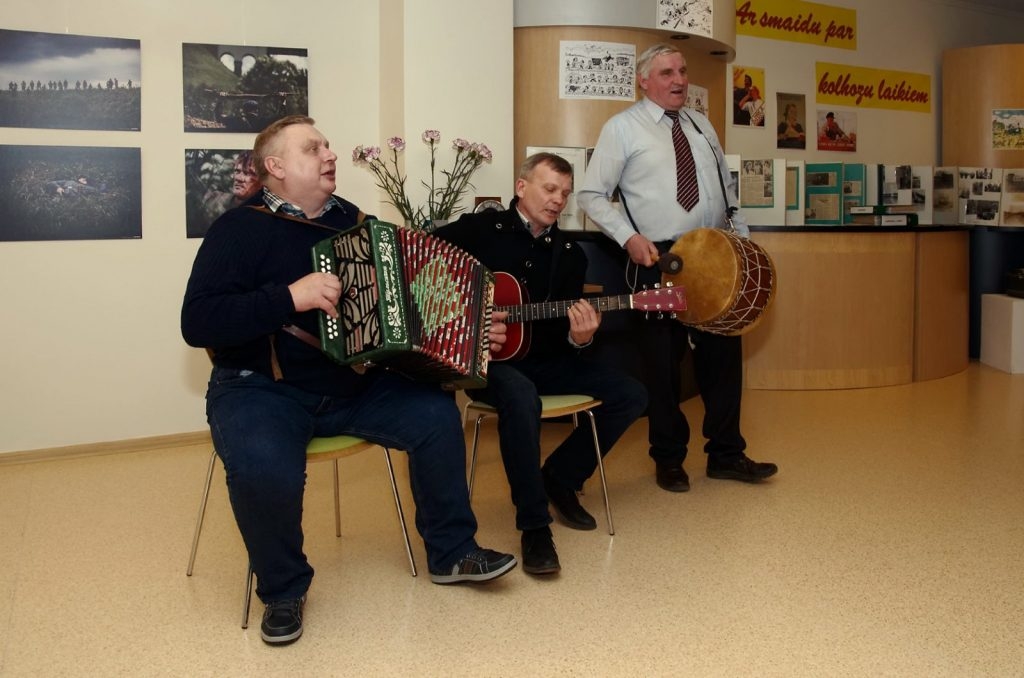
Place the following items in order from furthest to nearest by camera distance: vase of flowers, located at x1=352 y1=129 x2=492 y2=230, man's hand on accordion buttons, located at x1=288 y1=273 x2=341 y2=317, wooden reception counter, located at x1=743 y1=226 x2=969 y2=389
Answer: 1. wooden reception counter, located at x1=743 y1=226 x2=969 y2=389
2. vase of flowers, located at x1=352 y1=129 x2=492 y2=230
3. man's hand on accordion buttons, located at x1=288 y1=273 x2=341 y2=317

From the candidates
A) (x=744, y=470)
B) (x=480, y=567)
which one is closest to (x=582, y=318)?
(x=480, y=567)

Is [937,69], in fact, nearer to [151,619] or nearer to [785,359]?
[785,359]

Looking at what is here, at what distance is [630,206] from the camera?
3.82m

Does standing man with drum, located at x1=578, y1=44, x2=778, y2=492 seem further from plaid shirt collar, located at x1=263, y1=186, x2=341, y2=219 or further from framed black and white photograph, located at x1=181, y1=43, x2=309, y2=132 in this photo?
framed black and white photograph, located at x1=181, y1=43, x2=309, y2=132

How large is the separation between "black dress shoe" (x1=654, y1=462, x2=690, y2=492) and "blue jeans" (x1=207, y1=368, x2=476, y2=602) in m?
1.20

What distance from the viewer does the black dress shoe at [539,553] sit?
2.82m

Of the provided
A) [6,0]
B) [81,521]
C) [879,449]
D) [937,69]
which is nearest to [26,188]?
[6,0]

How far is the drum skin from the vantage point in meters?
3.35

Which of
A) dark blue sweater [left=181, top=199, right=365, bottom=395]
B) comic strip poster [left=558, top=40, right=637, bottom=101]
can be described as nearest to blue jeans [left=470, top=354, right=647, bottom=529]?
dark blue sweater [left=181, top=199, right=365, bottom=395]

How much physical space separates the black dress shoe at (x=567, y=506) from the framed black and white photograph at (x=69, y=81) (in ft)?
7.95

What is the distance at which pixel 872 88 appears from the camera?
8.42m

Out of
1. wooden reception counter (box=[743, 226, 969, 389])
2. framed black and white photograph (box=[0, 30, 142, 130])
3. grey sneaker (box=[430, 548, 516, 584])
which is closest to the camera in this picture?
grey sneaker (box=[430, 548, 516, 584])

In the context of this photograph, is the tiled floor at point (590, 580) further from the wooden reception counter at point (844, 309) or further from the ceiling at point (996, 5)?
the ceiling at point (996, 5)

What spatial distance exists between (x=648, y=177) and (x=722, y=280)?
60 centimetres
